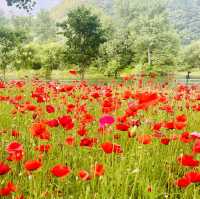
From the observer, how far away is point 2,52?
27.2 m

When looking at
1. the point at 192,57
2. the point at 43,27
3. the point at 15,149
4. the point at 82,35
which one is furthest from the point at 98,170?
the point at 43,27

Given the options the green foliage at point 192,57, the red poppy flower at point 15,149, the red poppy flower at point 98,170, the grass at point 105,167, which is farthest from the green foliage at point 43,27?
the red poppy flower at point 98,170

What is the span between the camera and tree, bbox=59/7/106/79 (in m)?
26.8

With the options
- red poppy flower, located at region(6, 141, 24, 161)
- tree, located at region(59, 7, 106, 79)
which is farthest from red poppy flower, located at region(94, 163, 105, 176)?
tree, located at region(59, 7, 106, 79)

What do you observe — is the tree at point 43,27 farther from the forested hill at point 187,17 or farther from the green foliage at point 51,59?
the green foliage at point 51,59

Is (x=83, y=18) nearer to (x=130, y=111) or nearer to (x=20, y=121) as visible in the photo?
(x=20, y=121)

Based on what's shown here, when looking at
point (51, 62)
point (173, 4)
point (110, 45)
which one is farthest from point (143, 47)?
point (173, 4)

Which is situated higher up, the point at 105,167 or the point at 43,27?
the point at 43,27

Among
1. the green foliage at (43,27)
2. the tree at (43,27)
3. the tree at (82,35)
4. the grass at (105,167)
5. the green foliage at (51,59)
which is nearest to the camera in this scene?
the grass at (105,167)

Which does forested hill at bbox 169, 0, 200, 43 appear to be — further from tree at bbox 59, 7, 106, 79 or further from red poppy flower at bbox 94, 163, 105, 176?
red poppy flower at bbox 94, 163, 105, 176

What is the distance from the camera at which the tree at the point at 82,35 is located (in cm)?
2677

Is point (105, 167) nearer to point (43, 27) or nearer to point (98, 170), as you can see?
point (98, 170)

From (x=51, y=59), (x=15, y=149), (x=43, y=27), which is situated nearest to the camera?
(x=15, y=149)

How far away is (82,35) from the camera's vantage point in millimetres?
27188
